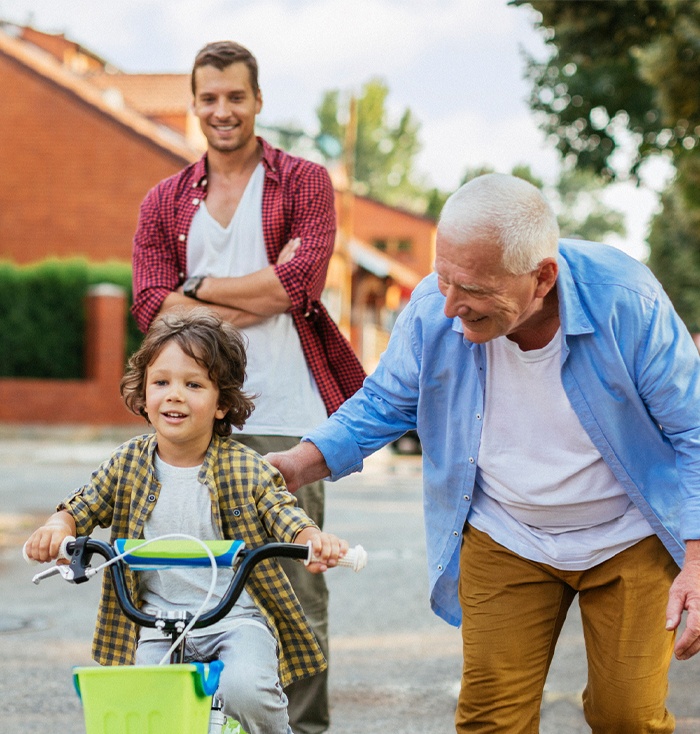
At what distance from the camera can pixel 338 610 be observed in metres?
8.01

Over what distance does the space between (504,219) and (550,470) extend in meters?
0.79

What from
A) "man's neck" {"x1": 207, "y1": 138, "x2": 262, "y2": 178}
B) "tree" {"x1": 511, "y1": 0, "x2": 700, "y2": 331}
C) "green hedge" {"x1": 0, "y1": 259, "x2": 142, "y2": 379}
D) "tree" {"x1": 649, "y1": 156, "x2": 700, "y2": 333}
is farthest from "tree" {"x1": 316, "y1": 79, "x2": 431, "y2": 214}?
"man's neck" {"x1": 207, "y1": 138, "x2": 262, "y2": 178}

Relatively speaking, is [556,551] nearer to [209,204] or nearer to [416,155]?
[209,204]

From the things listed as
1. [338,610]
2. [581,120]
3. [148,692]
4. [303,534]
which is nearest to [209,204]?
[303,534]

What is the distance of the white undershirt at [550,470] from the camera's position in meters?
3.56

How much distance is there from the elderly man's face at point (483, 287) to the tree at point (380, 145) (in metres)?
78.8

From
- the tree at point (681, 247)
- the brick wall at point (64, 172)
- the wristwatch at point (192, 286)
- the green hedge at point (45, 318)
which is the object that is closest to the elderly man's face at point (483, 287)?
the wristwatch at point (192, 286)

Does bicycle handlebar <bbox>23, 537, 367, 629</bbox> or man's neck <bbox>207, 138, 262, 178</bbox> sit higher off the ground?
man's neck <bbox>207, 138, 262, 178</bbox>

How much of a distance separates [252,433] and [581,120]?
10.5 metres

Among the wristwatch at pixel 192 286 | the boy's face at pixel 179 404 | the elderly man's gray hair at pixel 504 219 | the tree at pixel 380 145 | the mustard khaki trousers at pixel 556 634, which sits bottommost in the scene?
the mustard khaki trousers at pixel 556 634

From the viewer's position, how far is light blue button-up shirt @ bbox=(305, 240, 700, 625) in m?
3.47

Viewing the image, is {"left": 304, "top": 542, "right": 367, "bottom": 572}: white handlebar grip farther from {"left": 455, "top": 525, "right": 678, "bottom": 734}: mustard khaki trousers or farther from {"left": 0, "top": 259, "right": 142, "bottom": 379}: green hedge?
{"left": 0, "top": 259, "right": 142, "bottom": 379}: green hedge

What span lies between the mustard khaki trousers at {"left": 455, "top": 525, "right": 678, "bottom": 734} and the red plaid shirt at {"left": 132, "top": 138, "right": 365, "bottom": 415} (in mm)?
1192

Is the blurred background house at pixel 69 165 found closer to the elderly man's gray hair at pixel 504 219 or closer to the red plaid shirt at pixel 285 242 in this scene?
the red plaid shirt at pixel 285 242
